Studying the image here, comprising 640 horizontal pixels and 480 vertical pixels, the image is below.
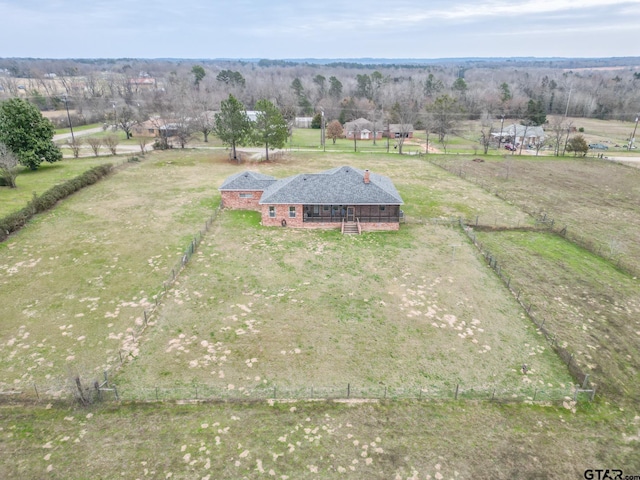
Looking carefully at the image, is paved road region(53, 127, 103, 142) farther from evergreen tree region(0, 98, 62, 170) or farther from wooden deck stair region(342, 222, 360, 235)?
wooden deck stair region(342, 222, 360, 235)

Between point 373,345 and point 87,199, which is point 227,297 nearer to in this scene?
point 373,345

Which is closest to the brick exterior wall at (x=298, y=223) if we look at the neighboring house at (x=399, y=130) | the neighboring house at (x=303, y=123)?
the neighboring house at (x=399, y=130)

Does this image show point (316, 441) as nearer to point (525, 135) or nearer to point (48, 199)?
point (48, 199)

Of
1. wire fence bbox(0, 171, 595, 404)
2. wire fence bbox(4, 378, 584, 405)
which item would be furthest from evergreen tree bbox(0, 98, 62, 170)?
wire fence bbox(4, 378, 584, 405)

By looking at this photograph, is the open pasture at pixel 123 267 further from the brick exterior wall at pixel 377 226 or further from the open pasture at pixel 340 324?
the brick exterior wall at pixel 377 226

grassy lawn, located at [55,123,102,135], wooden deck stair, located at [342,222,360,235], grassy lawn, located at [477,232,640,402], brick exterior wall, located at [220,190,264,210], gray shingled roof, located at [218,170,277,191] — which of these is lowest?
grassy lawn, located at [477,232,640,402]

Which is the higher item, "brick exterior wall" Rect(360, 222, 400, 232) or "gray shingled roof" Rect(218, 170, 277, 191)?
"gray shingled roof" Rect(218, 170, 277, 191)
